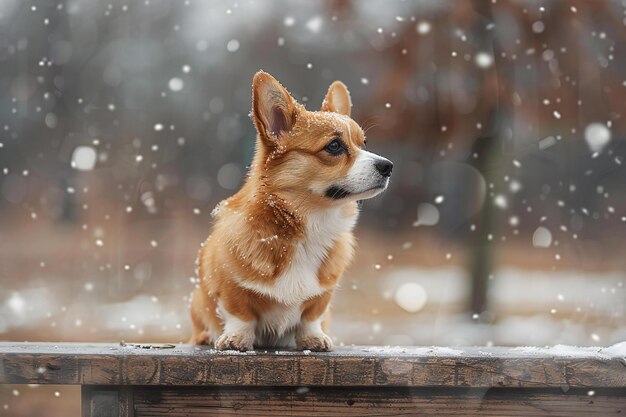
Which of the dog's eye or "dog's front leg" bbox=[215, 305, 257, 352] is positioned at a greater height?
the dog's eye

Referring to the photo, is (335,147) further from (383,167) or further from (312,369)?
(312,369)

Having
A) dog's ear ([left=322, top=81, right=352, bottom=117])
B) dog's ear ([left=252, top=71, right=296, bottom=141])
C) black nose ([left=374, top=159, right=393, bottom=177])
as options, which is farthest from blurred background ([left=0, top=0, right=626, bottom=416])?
black nose ([left=374, top=159, right=393, bottom=177])

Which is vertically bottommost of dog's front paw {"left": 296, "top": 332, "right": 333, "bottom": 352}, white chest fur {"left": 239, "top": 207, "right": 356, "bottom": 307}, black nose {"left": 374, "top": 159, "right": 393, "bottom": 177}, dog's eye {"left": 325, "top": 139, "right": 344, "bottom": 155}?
dog's front paw {"left": 296, "top": 332, "right": 333, "bottom": 352}

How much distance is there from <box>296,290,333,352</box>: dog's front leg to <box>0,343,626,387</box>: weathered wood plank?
0.17 metres

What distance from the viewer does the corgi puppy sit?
188cm

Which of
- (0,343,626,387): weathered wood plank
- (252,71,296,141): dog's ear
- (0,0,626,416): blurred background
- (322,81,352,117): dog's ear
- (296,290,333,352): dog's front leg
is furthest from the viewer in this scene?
(0,0,626,416): blurred background

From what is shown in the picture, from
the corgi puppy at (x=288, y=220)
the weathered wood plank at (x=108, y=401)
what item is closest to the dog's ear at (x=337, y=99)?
the corgi puppy at (x=288, y=220)

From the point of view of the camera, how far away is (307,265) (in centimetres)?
192

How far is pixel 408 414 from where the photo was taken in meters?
1.80

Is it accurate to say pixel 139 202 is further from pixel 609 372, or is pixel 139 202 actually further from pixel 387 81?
pixel 609 372

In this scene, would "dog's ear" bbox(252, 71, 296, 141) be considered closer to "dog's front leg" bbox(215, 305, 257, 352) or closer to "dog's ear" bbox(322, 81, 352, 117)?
"dog's ear" bbox(322, 81, 352, 117)

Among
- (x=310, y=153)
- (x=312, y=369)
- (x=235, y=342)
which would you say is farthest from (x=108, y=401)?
(x=310, y=153)

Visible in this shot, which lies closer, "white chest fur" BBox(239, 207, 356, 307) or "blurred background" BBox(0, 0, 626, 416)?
"white chest fur" BBox(239, 207, 356, 307)

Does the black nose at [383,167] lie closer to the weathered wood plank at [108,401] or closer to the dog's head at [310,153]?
the dog's head at [310,153]
